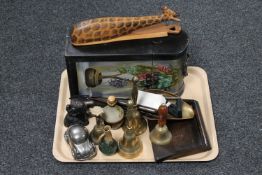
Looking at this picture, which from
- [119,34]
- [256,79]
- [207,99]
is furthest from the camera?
[256,79]

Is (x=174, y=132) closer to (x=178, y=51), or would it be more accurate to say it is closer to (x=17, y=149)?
(x=178, y=51)

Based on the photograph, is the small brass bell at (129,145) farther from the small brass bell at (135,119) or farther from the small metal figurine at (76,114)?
the small metal figurine at (76,114)

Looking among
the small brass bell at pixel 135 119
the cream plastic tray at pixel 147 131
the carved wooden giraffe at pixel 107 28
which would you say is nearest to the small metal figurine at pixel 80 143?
the cream plastic tray at pixel 147 131

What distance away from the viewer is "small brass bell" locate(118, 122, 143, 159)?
4.04 feet

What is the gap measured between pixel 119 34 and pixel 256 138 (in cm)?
51

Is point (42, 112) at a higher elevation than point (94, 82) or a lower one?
lower

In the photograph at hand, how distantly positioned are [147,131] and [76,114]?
0.70 feet

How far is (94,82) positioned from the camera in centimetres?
134

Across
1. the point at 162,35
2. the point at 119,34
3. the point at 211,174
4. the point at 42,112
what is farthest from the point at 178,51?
the point at 42,112

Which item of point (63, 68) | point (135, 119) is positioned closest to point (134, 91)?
point (135, 119)

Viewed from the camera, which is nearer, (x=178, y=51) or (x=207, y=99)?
(x=178, y=51)

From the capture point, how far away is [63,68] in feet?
5.14

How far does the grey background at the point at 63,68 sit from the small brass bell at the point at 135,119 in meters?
0.10

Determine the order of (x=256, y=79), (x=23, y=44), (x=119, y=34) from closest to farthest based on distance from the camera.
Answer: (x=119, y=34) < (x=256, y=79) < (x=23, y=44)
